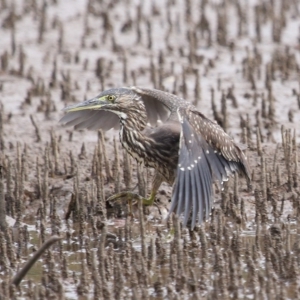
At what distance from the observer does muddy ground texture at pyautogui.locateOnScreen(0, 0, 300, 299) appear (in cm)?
604

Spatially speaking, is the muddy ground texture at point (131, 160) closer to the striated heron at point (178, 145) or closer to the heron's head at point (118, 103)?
the striated heron at point (178, 145)

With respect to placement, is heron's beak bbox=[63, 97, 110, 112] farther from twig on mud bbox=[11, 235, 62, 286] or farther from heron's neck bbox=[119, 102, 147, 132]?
twig on mud bbox=[11, 235, 62, 286]

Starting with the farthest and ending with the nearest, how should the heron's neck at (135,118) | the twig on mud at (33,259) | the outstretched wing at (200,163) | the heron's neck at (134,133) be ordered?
the heron's neck at (135,118)
the heron's neck at (134,133)
the outstretched wing at (200,163)
the twig on mud at (33,259)

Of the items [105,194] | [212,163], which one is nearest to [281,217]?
[212,163]

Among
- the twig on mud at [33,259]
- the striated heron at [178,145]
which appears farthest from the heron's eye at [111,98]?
the twig on mud at [33,259]

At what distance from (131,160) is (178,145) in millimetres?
1611

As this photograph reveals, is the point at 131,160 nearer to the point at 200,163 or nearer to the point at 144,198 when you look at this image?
the point at 144,198

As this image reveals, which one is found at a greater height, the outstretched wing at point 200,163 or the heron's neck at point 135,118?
the heron's neck at point 135,118

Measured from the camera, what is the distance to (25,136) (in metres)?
9.98

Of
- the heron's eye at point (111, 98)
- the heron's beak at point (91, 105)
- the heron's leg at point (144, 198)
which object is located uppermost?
the heron's eye at point (111, 98)

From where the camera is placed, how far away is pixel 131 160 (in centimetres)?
880

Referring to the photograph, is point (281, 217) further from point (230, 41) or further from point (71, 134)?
point (230, 41)

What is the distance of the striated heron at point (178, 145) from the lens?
6656mm

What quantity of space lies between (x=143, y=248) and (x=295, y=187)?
227cm
